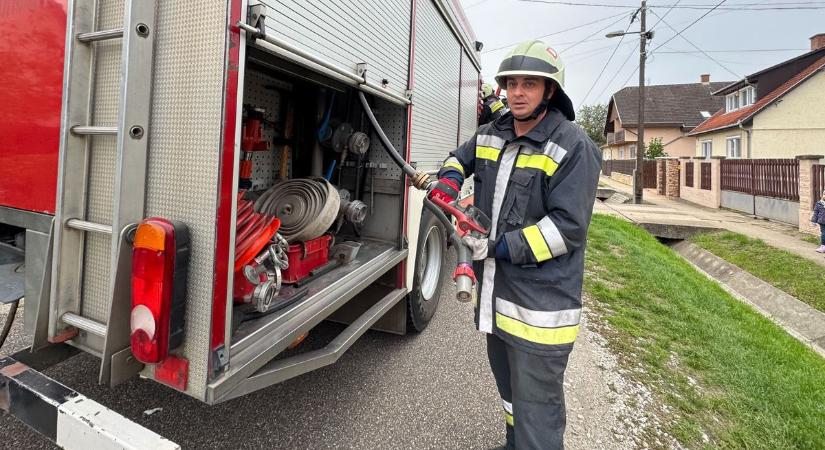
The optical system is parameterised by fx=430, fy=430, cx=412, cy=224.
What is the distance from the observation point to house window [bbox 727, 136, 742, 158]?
72.9ft

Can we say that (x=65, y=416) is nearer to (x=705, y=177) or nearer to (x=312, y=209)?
(x=312, y=209)

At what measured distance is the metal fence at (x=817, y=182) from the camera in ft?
33.8

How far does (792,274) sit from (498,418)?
7267mm

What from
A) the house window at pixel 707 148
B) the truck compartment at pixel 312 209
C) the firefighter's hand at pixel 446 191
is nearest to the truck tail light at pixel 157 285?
the truck compartment at pixel 312 209

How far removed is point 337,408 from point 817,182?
13.1 meters

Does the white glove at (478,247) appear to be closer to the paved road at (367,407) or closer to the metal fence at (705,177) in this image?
the paved road at (367,407)

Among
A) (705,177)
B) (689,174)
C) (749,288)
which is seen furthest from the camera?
(689,174)

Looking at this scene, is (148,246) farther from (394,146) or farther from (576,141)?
(394,146)

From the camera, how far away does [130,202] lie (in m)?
1.32

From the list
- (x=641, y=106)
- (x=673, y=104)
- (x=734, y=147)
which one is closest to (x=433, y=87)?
(x=641, y=106)

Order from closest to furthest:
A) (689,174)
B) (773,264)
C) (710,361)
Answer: (710,361)
(773,264)
(689,174)

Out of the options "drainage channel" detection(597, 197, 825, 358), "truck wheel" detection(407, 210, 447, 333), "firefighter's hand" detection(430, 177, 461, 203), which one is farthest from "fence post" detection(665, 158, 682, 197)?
"firefighter's hand" detection(430, 177, 461, 203)

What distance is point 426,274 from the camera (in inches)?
154

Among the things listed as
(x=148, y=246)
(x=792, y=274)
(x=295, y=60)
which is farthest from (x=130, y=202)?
(x=792, y=274)
